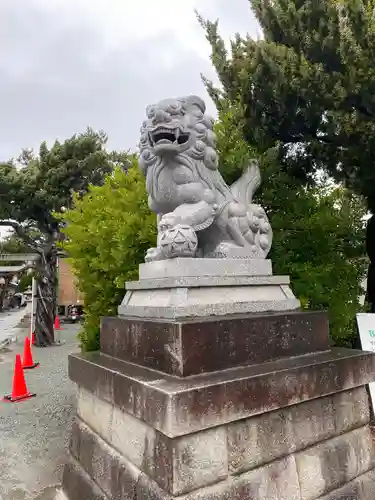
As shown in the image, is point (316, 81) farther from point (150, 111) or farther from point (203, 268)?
point (203, 268)

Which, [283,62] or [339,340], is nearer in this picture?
[283,62]

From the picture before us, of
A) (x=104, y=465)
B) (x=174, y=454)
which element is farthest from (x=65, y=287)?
(x=174, y=454)

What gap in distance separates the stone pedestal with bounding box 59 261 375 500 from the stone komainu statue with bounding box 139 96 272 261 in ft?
1.15

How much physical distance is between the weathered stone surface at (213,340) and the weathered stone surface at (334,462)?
2.31 ft

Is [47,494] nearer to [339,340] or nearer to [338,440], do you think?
[338,440]

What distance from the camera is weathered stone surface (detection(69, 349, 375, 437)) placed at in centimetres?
216

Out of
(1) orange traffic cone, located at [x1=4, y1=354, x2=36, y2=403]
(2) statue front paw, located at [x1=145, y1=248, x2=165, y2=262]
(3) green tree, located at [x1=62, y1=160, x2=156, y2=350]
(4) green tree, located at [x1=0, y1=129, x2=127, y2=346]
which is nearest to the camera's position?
(2) statue front paw, located at [x1=145, y1=248, x2=165, y2=262]

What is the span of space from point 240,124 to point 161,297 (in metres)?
3.09

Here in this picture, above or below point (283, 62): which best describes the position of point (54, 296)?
below

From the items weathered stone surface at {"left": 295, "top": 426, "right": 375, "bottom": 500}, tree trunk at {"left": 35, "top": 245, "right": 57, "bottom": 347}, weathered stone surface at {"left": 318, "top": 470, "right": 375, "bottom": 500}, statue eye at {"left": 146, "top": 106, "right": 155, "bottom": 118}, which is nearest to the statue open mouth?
statue eye at {"left": 146, "top": 106, "right": 155, "bottom": 118}

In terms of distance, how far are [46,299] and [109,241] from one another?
9.25 meters

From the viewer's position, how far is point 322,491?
272cm

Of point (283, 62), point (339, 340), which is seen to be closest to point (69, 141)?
point (283, 62)

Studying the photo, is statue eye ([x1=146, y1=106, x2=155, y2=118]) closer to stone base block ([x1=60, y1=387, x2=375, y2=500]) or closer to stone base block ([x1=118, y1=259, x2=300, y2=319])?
stone base block ([x1=118, y1=259, x2=300, y2=319])
